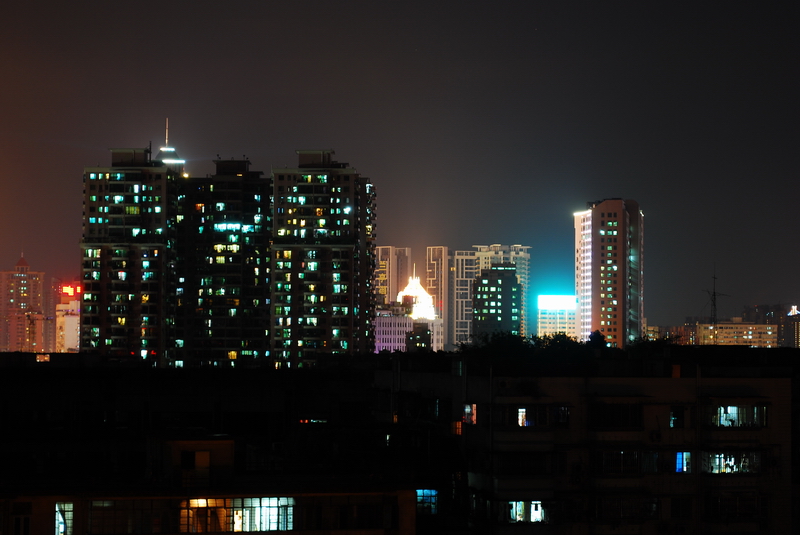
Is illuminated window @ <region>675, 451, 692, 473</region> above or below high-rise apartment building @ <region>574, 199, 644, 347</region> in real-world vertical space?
below

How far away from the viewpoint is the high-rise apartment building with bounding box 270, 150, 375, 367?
360 feet

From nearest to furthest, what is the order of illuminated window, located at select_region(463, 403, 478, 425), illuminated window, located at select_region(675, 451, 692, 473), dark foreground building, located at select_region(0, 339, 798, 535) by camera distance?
dark foreground building, located at select_region(0, 339, 798, 535), illuminated window, located at select_region(675, 451, 692, 473), illuminated window, located at select_region(463, 403, 478, 425)

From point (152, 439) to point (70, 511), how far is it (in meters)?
3.63

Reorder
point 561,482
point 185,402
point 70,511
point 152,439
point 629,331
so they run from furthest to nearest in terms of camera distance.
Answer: point 629,331
point 185,402
point 561,482
point 152,439
point 70,511

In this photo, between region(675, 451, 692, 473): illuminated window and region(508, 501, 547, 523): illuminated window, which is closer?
region(508, 501, 547, 523): illuminated window

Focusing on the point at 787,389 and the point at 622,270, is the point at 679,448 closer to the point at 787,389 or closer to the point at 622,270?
the point at 787,389

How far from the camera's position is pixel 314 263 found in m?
111

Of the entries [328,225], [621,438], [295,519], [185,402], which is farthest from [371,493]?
[328,225]

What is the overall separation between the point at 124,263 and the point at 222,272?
12301 mm

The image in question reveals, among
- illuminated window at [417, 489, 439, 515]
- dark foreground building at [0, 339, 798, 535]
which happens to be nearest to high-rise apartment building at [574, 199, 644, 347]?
dark foreground building at [0, 339, 798, 535]

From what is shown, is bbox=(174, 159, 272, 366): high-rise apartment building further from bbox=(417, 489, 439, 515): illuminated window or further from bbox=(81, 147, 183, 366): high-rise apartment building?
bbox=(417, 489, 439, 515): illuminated window

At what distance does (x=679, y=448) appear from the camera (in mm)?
31859

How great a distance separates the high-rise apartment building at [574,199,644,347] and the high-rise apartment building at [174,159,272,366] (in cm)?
8664

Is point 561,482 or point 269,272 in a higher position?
point 269,272
